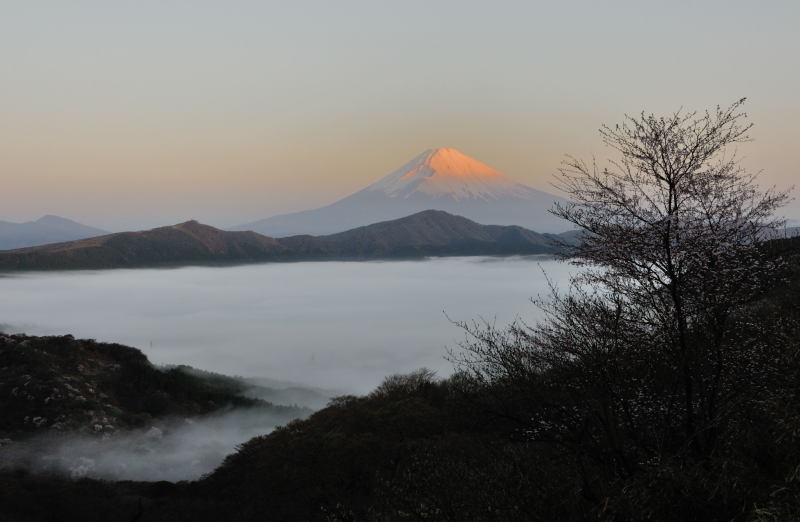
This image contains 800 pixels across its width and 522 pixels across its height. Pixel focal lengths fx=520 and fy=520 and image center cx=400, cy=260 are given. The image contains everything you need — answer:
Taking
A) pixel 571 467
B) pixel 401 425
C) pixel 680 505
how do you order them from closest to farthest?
pixel 680 505
pixel 571 467
pixel 401 425

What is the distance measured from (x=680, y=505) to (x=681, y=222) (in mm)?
7161

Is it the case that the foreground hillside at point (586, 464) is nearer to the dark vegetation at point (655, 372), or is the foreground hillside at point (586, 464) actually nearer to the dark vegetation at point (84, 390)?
the dark vegetation at point (655, 372)

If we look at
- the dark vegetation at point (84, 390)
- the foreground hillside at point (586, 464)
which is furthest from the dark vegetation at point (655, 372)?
the dark vegetation at point (84, 390)

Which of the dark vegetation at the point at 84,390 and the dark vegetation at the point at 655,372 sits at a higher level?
the dark vegetation at the point at 655,372

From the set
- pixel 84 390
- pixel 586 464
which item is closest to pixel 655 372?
pixel 586 464

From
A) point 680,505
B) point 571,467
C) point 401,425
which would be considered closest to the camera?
point 680,505

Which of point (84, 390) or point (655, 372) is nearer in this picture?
point (655, 372)

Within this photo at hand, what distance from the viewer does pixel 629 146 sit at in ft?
50.0

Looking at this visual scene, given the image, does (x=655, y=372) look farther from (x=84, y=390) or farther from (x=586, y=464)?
(x=84, y=390)

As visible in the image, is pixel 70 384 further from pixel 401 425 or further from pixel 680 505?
pixel 680 505

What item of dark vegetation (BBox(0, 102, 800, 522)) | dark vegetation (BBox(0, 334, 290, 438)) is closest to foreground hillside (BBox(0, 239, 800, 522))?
dark vegetation (BBox(0, 102, 800, 522))

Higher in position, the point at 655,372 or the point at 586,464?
the point at 655,372

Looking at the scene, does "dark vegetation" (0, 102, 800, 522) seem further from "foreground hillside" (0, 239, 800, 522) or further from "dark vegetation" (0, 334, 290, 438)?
"dark vegetation" (0, 334, 290, 438)

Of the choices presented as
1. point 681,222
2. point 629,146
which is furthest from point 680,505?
point 629,146
